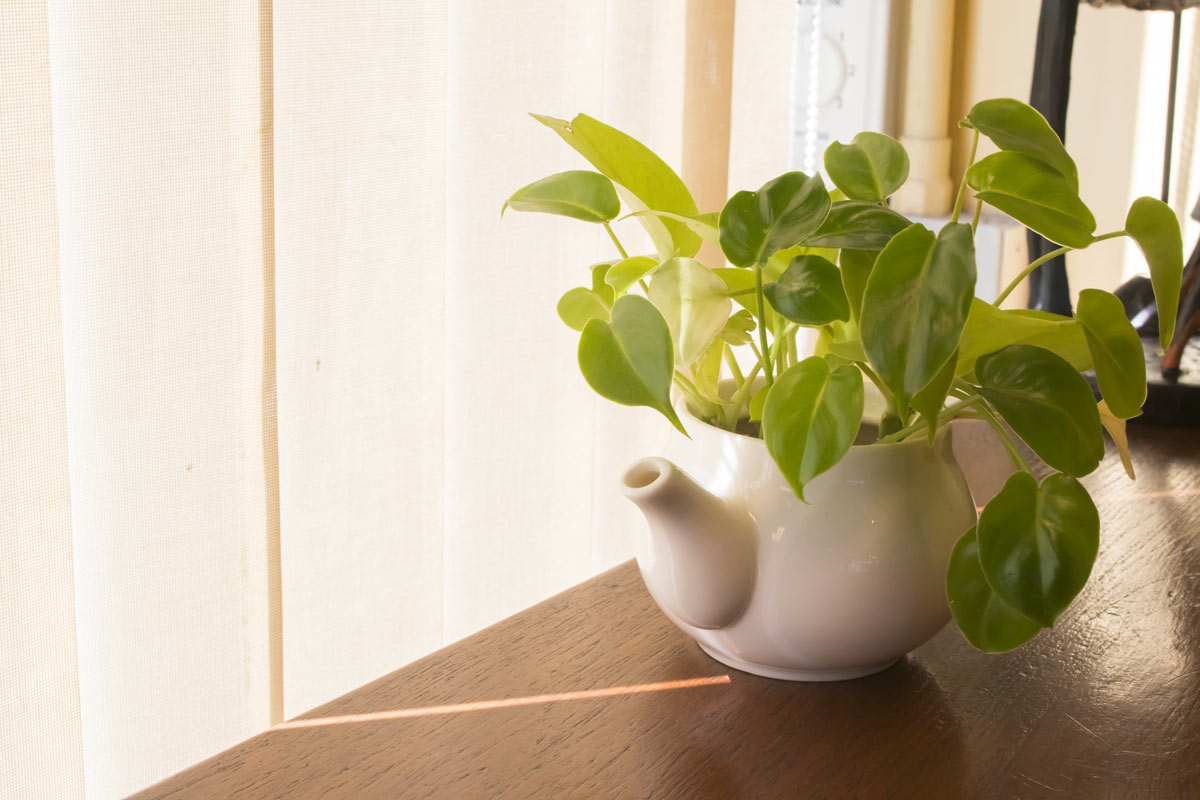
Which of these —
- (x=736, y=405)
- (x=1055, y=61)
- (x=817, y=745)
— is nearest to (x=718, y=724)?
(x=817, y=745)

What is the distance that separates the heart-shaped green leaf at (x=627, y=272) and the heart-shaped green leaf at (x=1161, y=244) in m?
0.22

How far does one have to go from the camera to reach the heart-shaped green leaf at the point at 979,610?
0.50 meters

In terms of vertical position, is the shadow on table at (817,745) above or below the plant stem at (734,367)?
below

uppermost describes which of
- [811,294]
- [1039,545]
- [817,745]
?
[811,294]

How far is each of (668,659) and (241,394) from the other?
1.32 ft

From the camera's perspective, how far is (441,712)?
0.56 meters

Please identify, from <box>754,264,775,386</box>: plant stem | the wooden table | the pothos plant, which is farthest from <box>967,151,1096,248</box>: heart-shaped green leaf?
the wooden table

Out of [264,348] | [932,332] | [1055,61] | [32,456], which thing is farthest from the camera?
[1055,61]

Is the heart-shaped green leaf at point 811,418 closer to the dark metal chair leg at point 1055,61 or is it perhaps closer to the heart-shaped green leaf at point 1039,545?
the heart-shaped green leaf at point 1039,545

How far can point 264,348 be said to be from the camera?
2.78ft

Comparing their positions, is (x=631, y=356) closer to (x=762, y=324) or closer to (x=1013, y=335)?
(x=762, y=324)

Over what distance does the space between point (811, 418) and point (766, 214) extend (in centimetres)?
9

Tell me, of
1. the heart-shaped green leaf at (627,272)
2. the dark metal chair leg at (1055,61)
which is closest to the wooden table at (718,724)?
the heart-shaped green leaf at (627,272)

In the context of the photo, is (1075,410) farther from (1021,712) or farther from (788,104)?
(788,104)
